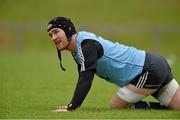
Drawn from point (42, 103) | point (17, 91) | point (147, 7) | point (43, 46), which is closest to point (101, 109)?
point (42, 103)

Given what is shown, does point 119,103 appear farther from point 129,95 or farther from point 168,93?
point 168,93

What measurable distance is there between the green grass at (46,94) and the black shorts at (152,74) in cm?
41

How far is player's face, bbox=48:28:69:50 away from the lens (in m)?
10.0

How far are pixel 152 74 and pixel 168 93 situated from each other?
57 cm

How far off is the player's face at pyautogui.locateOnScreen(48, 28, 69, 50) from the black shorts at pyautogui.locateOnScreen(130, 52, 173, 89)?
117 centimetres

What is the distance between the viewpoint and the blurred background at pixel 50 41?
611 inches

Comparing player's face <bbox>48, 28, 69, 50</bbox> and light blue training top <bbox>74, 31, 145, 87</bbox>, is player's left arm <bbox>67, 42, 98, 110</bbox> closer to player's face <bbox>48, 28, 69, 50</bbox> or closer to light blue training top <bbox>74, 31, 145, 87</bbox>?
light blue training top <bbox>74, 31, 145, 87</bbox>

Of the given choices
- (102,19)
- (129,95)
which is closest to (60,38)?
(129,95)

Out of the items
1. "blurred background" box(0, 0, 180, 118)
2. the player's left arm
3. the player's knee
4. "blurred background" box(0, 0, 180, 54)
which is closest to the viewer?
the player's left arm

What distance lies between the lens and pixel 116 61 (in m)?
10.1

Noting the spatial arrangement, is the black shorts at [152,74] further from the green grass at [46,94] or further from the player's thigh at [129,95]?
the green grass at [46,94]

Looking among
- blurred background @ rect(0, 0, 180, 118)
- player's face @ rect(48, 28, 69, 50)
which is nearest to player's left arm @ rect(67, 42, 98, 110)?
player's face @ rect(48, 28, 69, 50)

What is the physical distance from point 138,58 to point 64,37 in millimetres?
1149

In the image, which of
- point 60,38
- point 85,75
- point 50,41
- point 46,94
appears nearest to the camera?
point 85,75
